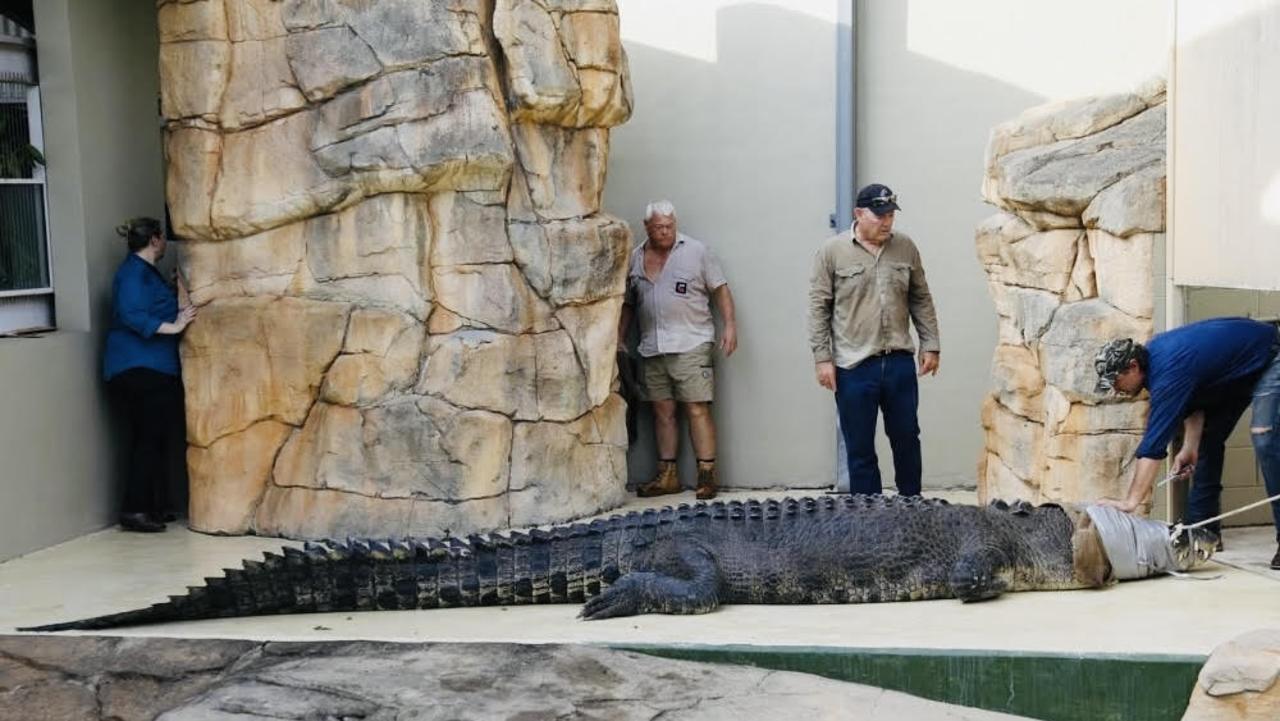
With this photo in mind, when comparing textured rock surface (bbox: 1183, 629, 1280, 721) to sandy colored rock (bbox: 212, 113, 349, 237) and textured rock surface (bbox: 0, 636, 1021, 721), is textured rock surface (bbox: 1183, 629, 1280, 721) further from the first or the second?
sandy colored rock (bbox: 212, 113, 349, 237)

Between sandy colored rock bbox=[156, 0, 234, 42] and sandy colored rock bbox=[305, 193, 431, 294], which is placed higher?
sandy colored rock bbox=[156, 0, 234, 42]

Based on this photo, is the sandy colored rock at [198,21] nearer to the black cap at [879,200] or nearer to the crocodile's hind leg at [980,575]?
the black cap at [879,200]

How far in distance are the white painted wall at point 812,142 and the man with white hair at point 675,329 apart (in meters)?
0.32

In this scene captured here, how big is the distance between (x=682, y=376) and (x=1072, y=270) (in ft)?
8.61

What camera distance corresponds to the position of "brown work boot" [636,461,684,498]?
29.0 ft

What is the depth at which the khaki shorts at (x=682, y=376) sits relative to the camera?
883cm

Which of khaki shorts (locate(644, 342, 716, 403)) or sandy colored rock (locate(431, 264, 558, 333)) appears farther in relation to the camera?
khaki shorts (locate(644, 342, 716, 403))

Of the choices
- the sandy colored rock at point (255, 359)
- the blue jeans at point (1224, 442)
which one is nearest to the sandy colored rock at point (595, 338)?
the sandy colored rock at point (255, 359)

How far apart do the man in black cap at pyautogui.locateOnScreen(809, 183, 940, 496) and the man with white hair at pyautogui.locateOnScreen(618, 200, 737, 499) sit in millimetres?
1680

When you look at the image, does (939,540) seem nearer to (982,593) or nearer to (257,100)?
(982,593)

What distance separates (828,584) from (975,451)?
3627 millimetres

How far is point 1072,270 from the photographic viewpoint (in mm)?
6992

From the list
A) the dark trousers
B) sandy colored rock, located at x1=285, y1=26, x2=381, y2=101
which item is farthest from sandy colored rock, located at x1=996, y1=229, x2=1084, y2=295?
the dark trousers

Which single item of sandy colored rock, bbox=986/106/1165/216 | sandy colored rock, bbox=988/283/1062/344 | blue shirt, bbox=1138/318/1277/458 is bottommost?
blue shirt, bbox=1138/318/1277/458
